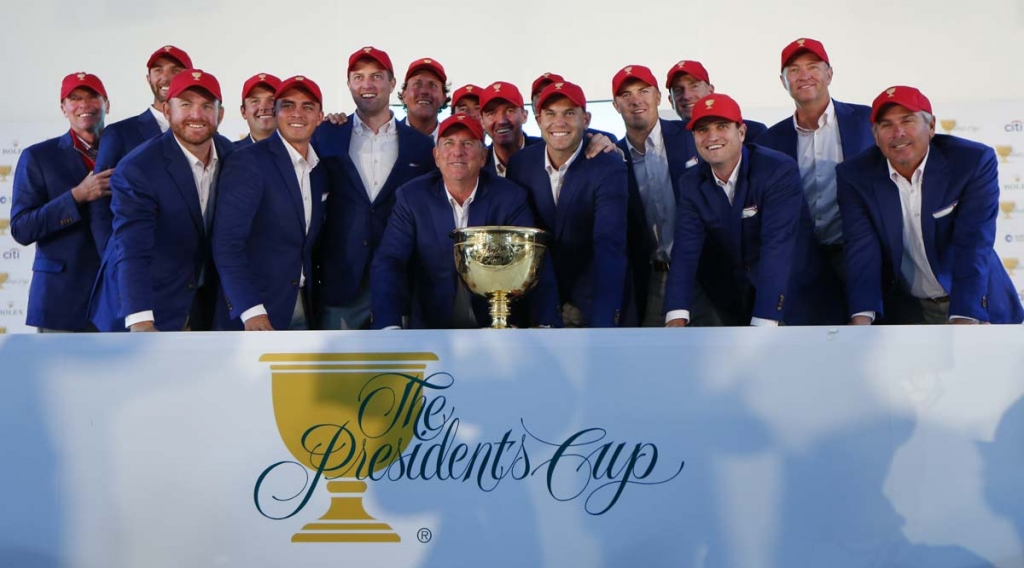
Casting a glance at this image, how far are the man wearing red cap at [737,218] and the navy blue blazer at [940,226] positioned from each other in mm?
212

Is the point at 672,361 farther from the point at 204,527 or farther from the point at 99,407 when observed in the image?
the point at 99,407

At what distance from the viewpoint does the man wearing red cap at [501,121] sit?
13.6ft

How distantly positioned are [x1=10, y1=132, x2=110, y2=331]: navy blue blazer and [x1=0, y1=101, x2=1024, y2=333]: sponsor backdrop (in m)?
1.69

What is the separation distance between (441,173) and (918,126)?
1.61 metres

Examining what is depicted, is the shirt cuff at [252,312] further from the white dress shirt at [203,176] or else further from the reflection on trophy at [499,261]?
the reflection on trophy at [499,261]

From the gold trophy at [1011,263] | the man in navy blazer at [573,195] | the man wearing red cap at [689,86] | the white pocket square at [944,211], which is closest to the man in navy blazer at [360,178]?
the man in navy blazer at [573,195]

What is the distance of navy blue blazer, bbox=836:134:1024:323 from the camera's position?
3.32m

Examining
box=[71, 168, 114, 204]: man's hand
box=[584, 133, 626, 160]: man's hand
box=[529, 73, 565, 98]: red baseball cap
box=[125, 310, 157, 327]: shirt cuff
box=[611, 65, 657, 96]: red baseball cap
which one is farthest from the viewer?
box=[529, 73, 565, 98]: red baseball cap

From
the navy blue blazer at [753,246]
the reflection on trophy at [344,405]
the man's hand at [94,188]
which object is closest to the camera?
the reflection on trophy at [344,405]

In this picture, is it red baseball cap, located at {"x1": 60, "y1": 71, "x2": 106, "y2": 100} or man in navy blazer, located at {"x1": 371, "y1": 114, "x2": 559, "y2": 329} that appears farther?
red baseball cap, located at {"x1": 60, "y1": 71, "x2": 106, "y2": 100}

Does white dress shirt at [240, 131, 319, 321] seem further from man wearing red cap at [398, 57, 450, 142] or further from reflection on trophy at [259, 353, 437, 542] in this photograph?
reflection on trophy at [259, 353, 437, 542]

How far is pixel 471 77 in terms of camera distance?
5680mm

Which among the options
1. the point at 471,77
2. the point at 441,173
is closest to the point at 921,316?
the point at 441,173

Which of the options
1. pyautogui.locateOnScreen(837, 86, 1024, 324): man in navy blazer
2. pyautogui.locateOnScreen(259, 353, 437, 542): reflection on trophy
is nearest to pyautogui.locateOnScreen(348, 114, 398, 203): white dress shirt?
pyautogui.locateOnScreen(259, 353, 437, 542): reflection on trophy
